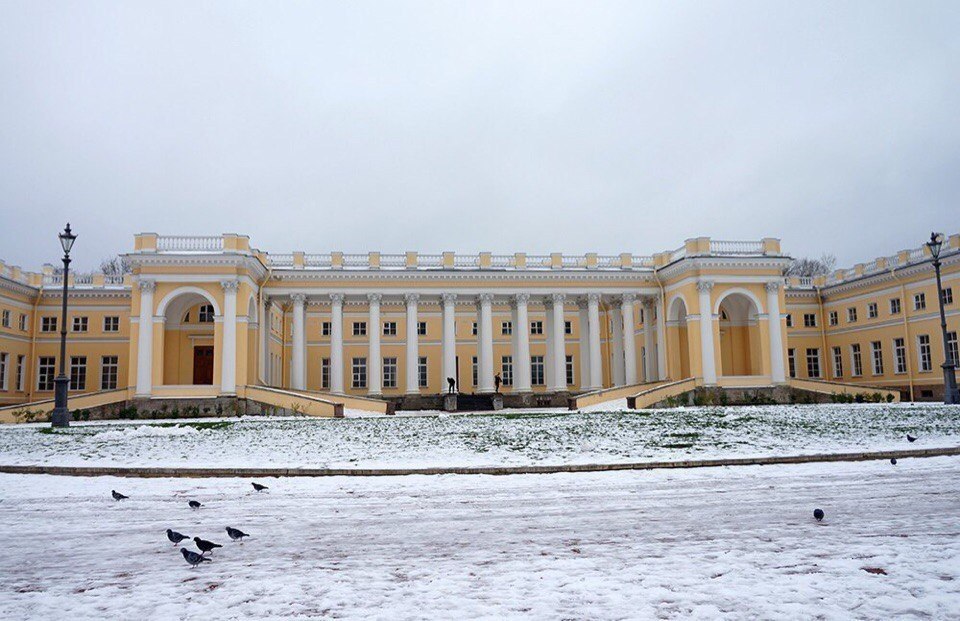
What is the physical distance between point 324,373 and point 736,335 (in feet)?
92.2

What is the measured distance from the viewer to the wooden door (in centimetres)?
4128

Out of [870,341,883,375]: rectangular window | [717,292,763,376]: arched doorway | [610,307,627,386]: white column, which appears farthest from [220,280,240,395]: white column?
[870,341,883,375]: rectangular window

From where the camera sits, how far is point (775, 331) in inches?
1495

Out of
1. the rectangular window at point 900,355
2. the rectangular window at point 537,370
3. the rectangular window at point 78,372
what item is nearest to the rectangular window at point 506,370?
the rectangular window at point 537,370

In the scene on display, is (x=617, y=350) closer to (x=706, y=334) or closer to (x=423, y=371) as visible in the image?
(x=706, y=334)

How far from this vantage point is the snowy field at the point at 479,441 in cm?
1413

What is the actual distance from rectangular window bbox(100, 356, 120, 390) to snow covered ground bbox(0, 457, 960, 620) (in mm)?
36699

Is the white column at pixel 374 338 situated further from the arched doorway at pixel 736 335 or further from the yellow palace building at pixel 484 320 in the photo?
the arched doorway at pixel 736 335

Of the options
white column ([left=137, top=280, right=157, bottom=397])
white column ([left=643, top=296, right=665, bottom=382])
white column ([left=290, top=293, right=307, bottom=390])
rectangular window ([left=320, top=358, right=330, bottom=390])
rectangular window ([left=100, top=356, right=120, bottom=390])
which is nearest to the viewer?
white column ([left=137, top=280, right=157, bottom=397])

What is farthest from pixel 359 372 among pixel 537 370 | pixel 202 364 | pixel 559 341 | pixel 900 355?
pixel 900 355

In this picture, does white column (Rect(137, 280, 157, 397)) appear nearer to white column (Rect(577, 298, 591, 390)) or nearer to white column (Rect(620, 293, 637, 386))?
white column (Rect(577, 298, 591, 390))

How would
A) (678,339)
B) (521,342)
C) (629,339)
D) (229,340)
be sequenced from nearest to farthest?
(229,340)
(678,339)
(521,342)
(629,339)

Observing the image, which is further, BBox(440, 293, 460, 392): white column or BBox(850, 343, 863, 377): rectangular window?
BBox(850, 343, 863, 377): rectangular window

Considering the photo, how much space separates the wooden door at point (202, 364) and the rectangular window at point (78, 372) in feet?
28.1
